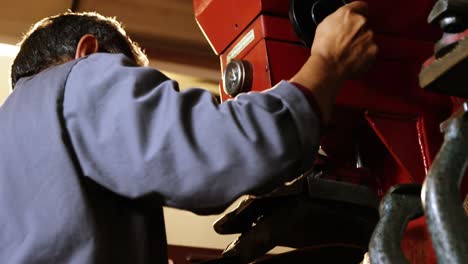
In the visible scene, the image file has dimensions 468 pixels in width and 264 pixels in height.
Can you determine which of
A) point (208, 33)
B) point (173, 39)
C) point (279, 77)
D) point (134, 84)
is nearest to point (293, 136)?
point (134, 84)

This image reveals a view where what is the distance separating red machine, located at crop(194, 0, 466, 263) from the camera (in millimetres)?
1341

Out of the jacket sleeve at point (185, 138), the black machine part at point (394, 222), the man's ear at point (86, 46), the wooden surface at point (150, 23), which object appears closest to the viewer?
the black machine part at point (394, 222)

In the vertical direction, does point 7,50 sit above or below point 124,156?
below

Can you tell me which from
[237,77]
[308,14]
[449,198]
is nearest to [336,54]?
[308,14]

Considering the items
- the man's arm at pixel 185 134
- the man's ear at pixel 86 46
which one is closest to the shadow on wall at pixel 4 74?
the man's ear at pixel 86 46

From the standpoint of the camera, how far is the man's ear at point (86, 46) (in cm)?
128

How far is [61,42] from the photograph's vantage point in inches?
51.3

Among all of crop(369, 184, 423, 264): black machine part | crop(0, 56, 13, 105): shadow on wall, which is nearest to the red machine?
crop(369, 184, 423, 264): black machine part

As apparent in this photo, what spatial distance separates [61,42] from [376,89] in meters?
0.57

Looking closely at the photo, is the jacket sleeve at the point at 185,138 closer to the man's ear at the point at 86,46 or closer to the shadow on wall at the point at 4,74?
the man's ear at the point at 86,46

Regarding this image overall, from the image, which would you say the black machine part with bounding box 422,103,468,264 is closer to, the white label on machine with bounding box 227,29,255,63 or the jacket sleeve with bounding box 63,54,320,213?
the jacket sleeve with bounding box 63,54,320,213

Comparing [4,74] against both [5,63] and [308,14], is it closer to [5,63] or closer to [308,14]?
[5,63]

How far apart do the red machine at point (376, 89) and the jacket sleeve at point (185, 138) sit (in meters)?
0.31

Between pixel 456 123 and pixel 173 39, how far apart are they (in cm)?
213
